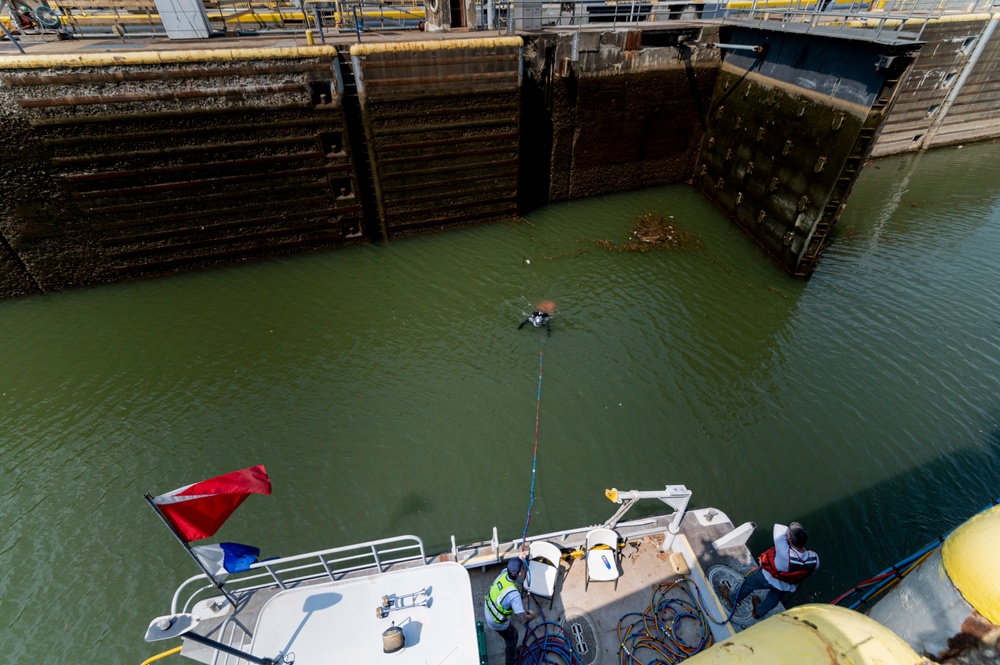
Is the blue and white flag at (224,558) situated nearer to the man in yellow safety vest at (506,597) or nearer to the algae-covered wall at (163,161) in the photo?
the man in yellow safety vest at (506,597)

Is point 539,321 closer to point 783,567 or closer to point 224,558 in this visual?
point 783,567

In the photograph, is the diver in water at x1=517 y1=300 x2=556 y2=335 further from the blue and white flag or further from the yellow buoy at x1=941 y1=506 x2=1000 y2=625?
the yellow buoy at x1=941 y1=506 x2=1000 y2=625

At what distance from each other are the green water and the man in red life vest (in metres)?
2.35

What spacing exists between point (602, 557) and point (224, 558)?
14.9 ft

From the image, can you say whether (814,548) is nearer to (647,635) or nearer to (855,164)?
(647,635)

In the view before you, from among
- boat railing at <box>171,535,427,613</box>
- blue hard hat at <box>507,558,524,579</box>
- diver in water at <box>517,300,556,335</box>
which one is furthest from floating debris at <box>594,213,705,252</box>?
blue hard hat at <box>507,558,524,579</box>

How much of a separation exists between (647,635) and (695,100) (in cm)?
1780

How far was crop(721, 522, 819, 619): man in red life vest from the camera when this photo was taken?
4.98 m

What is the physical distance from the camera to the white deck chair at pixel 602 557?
19.9 ft

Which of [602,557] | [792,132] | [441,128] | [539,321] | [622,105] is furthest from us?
[622,105]

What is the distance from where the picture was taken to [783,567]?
16.6 ft

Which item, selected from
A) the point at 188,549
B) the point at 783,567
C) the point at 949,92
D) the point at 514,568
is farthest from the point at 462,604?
the point at 949,92

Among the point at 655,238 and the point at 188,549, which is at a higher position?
the point at 188,549

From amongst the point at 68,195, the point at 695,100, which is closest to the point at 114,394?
the point at 68,195
